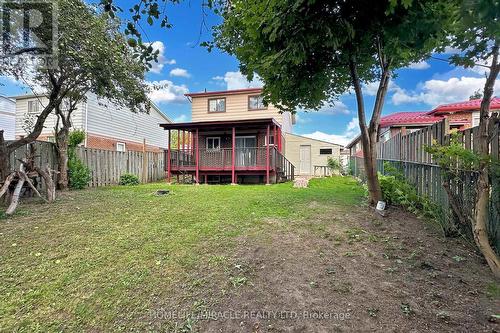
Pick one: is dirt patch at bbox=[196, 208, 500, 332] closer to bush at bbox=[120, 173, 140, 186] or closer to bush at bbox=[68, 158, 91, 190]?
bush at bbox=[68, 158, 91, 190]

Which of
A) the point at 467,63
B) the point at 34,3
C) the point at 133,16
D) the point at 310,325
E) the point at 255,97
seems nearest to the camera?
the point at 310,325

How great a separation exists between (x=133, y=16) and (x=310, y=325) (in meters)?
3.00

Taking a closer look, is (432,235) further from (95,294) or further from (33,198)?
(33,198)

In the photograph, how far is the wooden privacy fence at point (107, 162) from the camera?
9.16m

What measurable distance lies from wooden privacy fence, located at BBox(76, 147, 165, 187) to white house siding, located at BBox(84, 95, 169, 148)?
2588 millimetres

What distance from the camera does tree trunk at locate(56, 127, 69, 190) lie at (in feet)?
31.8

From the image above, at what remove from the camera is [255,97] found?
17656 millimetres

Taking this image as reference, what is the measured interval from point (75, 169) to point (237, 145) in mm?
8487

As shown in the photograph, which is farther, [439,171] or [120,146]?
[120,146]

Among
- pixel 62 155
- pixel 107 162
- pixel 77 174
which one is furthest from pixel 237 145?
pixel 62 155

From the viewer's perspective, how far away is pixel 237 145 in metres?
16.4

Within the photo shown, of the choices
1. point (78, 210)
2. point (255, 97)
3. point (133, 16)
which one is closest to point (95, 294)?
point (133, 16)

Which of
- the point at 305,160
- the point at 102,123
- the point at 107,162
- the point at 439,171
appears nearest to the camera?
the point at 439,171

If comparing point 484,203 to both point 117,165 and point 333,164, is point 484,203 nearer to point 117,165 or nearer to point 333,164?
point 117,165
